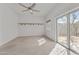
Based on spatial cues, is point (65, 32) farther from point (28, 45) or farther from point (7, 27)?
point (7, 27)

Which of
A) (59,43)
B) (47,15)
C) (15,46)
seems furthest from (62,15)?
(15,46)

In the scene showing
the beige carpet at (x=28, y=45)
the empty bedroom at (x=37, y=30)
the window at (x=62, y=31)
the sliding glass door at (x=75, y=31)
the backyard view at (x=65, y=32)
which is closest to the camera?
the empty bedroom at (x=37, y=30)

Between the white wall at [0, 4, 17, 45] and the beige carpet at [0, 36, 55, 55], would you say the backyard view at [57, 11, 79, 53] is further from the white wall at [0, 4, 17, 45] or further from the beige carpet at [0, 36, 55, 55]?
the white wall at [0, 4, 17, 45]

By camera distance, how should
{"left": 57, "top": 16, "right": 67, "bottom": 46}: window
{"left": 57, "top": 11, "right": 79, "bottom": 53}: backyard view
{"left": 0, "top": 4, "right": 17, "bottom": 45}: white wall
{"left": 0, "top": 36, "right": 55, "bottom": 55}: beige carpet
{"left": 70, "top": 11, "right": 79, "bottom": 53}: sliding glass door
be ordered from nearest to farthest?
{"left": 0, "top": 36, "right": 55, "bottom": 55}: beige carpet
{"left": 70, "top": 11, "right": 79, "bottom": 53}: sliding glass door
{"left": 0, "top": 4, "right": 17, "bottom": 45}: white wall
{"left": 57, "top": 11, "right": 79, "bottom": 53}: backyard view
{"left": 57, "top": 16, "right": 67, "bottom": 46}: window

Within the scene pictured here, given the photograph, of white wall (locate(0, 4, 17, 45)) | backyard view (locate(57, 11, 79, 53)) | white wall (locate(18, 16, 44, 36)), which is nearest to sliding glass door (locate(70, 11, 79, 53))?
backyard view (locate(57, 11, 79, 53))

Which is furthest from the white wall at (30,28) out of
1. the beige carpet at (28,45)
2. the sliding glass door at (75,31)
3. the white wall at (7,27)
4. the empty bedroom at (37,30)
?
the sliding glass door at (75,31)

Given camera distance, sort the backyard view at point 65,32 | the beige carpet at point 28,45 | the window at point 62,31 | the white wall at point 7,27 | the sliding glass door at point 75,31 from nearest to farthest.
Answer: the beige carpet at point 28,45
the sliding glass door at point 75,31
the white wall at point 7,27
the backyard view at point 65,32
the window at point 62,31

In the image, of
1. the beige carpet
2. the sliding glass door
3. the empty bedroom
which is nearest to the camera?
the empty bedroom

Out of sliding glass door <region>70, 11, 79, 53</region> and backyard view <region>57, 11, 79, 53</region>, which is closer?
sliding glass door <region>70, 11, 79, 53</region>

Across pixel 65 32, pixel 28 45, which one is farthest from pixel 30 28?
pixel 65 32

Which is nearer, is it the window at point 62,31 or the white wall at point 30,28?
the white wall at point 30,28

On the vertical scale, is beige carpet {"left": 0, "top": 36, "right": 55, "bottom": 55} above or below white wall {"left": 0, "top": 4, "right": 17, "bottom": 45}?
below

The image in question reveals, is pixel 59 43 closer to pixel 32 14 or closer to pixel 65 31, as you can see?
pixel 65 31

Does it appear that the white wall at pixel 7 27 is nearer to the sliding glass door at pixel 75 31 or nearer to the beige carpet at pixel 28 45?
the beige carpet at pixel 28 45
